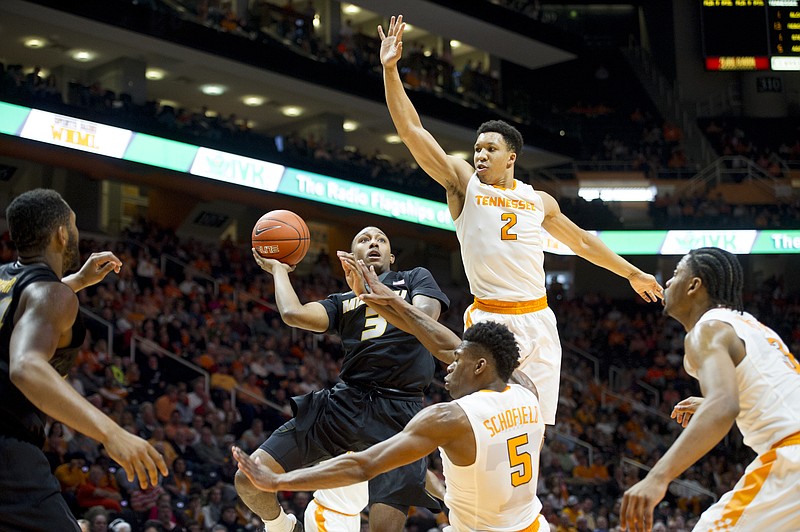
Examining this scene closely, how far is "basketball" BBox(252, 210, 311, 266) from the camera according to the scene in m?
6.54

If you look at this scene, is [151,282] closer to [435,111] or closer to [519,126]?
[435,111]

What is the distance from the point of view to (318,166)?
66.7 feet

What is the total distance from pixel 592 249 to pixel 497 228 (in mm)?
969

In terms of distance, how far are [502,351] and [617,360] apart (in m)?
20.1

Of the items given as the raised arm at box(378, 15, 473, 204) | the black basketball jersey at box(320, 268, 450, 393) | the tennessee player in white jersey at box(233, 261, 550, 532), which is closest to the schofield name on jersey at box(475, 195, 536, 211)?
the raised arm at box(378, 15, 473, 204)

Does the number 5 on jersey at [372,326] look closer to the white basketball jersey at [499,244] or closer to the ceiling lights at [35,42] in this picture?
the white basketball jersey at [499,244]

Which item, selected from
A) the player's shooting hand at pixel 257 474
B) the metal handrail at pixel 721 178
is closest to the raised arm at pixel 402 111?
the player's shooting hand at pixel 257 474

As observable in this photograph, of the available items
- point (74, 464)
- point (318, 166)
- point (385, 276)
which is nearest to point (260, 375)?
point (74, 464)

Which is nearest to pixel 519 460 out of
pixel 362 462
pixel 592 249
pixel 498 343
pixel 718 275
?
pixel 498 343

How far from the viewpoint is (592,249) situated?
676cm

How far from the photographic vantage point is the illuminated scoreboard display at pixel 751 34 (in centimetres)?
2486

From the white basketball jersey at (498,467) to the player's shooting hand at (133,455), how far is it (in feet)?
4.63

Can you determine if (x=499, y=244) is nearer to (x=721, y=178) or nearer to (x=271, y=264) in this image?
(x=271, y=264)

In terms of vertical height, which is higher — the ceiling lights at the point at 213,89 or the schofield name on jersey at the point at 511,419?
the ceiling lights at the point at 213,89
